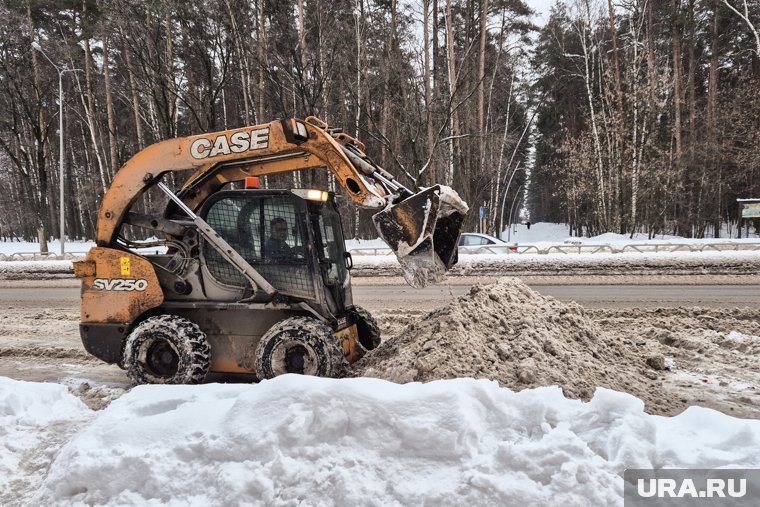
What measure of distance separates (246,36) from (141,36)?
147 inches

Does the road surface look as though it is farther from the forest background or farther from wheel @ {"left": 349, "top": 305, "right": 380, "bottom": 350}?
the forest background

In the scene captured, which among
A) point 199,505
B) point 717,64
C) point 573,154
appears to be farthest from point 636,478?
point 717,64

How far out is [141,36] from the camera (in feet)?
58.0

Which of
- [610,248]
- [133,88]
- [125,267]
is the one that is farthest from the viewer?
[133,88]

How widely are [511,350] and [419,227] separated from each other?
4.87 feet

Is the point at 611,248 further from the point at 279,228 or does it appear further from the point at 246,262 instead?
the point at 246,262

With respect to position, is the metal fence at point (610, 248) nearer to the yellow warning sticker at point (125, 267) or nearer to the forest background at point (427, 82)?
the forest background at point (427, 82)

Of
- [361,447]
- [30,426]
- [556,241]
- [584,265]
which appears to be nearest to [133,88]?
[584,265]

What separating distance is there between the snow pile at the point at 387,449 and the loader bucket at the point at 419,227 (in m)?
1.74

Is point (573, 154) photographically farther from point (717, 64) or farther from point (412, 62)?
point (412, 62)

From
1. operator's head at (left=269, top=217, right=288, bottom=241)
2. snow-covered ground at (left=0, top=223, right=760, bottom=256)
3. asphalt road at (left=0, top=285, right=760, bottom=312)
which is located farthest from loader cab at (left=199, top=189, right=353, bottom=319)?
snow-covered ground at (left=0, top=223, right=760, bottom=256)

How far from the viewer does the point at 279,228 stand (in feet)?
16.7

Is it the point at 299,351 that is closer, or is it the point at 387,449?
the point at 387,449

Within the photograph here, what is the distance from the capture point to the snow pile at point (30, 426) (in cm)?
329
